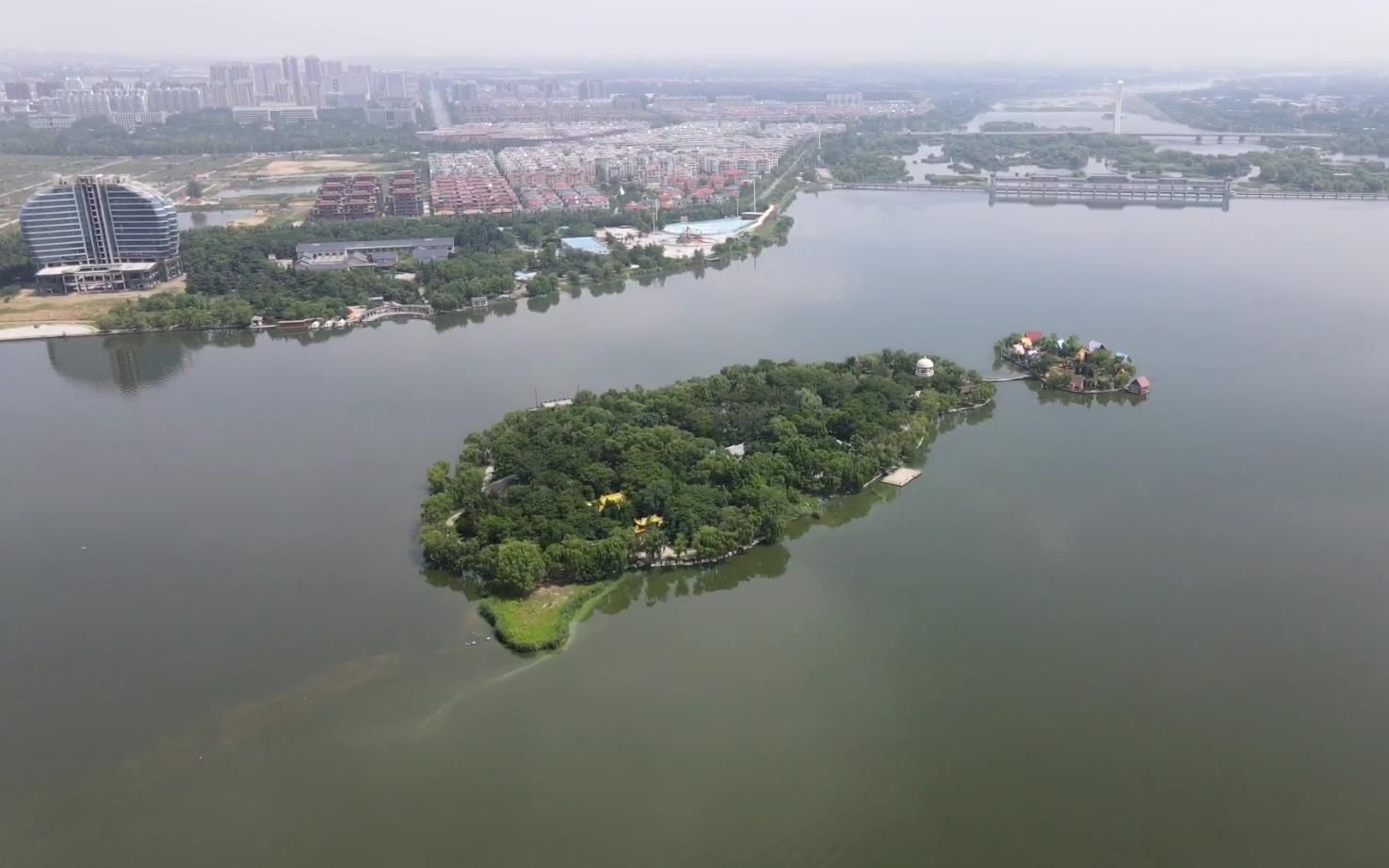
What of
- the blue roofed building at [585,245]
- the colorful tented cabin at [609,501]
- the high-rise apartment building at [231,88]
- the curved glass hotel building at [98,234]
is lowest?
the colorful tented cabin at [609,501]

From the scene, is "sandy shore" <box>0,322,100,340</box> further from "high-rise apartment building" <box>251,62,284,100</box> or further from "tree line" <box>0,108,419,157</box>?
"high-rise apartment building" <box>251,62,284,100</box>

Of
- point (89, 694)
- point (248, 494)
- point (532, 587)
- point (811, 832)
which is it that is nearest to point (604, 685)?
point (532, 587)

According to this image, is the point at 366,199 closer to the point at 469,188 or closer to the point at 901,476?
the point at 469,188

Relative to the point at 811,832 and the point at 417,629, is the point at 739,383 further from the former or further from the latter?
the point at 811,832

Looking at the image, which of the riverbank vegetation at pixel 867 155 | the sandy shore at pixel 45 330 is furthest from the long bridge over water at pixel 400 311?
the riverbank vegetation at pixel 867 155

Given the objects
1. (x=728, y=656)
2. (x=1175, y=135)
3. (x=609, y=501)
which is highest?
(x=1175, y=135)

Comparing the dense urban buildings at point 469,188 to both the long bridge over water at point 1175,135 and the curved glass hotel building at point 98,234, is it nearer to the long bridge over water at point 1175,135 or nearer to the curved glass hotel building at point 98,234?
the curved glass hotel building at point 98,234

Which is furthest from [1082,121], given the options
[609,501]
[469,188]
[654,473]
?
[609,501]
